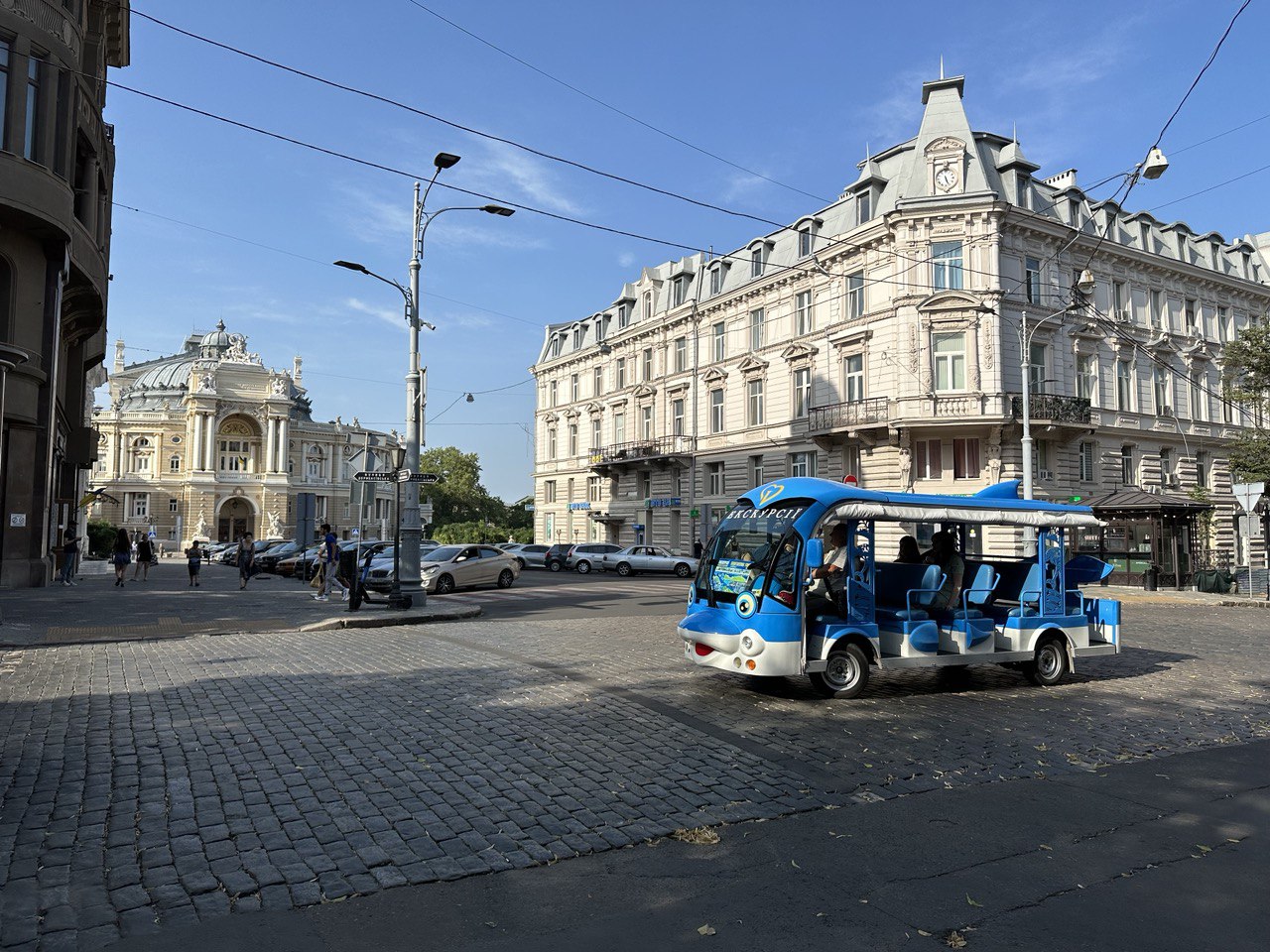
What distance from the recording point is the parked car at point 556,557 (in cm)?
4284

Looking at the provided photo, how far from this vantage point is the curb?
1523 centimetres

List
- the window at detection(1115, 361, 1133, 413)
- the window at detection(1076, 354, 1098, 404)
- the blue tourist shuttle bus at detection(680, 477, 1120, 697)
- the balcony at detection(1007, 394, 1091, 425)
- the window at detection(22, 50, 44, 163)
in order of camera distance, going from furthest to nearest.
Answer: the window at detection(1115, 361, 1133, 413) → the window at detection(1076, 354, 1098, 404) → the balcony at detection(1007, 394, 1091, 425) → the window at detection(22, 50, 44, 163) → the blue tourist shuttle bus at detection(680, 477, 1120, 697)

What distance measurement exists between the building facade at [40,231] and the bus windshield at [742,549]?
653 inches

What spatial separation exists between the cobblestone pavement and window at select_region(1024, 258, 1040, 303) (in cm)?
2483

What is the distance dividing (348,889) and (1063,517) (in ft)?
30.4

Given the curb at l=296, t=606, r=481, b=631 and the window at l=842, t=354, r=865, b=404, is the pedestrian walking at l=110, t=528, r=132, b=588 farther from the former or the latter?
the window at l=842, t=354, r=865, b=404

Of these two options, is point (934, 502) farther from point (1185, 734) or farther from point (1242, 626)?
point (1242, 626)

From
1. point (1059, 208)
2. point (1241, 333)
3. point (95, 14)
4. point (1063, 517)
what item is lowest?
point (1063, 517)

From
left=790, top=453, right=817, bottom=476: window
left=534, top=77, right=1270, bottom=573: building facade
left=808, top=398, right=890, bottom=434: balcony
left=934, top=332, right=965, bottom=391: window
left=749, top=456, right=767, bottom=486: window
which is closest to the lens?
left=534, top=77, right=1270, bottom=573: building facade

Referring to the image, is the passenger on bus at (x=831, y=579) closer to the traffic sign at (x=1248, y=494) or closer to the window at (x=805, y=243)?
the traffic sign at (x=1248, y=494)

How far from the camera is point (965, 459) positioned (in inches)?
1298

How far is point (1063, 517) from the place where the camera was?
34.0 feet

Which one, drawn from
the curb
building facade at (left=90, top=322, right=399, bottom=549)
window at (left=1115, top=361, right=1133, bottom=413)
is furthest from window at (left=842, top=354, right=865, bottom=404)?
building facade at (left=90, top=322, right=399, bottom=549)

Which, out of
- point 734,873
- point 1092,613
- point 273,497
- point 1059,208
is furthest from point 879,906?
point 273,497
